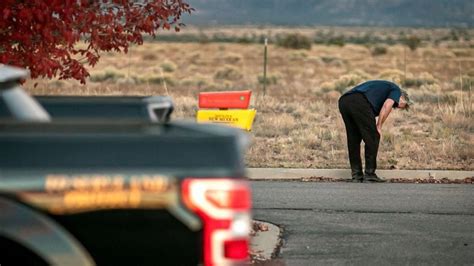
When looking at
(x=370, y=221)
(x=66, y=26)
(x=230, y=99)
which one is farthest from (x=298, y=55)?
(x=66, y=26)

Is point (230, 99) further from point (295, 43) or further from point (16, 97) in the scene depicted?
point (295, 43)

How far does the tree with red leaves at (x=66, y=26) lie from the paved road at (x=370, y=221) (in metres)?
2.33

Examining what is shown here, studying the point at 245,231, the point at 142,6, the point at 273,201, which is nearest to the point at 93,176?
the point at 245,231

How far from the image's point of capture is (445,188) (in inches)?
603

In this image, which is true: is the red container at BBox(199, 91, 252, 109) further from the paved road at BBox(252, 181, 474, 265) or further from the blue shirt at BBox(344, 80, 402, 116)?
the blue shirt at BBox(344, 80, 402, 116)

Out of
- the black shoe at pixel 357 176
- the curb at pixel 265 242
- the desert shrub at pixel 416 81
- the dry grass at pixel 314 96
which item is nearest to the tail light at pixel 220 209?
the curb at pixel 265 242

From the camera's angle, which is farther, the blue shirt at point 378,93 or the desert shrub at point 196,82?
the desert shrub at point 196,82

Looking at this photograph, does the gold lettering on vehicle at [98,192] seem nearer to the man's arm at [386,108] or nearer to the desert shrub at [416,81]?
the man's arm at [386,108]

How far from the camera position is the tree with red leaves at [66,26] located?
10.1 m

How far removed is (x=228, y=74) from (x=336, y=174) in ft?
119

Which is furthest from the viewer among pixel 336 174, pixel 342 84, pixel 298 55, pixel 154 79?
pixel 298 55

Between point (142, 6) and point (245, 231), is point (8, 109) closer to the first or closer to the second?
point (245, 231)

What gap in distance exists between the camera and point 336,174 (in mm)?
16516

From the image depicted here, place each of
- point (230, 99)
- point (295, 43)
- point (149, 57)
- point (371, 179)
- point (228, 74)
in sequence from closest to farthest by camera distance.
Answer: point (230, 99)
point (371, 179)
point (228, 74)
point (149, 57)
point (295, 43)
